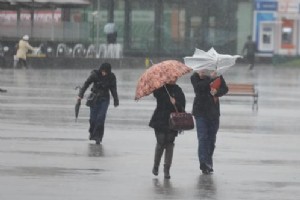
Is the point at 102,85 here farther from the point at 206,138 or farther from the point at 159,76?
the point at 159,76

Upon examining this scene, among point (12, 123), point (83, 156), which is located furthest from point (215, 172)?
point (12, 123)

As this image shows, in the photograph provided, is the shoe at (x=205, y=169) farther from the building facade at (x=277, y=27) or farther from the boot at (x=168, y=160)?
the building facade at (x=277, y=27)

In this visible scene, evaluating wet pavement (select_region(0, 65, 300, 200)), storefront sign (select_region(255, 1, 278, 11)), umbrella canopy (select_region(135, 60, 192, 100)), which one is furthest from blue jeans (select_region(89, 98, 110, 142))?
storefront sign (select_region(255, 1, 278, 11))

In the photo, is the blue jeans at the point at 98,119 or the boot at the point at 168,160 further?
the blue jeans at the point at 98,119

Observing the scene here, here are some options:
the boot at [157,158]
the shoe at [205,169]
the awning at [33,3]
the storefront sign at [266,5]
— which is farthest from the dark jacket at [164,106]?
the storefront sign at [266,5]

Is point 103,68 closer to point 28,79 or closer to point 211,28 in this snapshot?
point 28,79

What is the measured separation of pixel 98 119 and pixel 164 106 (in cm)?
507

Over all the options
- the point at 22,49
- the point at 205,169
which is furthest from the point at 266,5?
the point at 205,169

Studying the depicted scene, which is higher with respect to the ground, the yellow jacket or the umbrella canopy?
the umbrella canopy

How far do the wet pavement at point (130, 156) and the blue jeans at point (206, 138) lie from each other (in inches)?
9.6

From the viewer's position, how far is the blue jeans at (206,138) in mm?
17906

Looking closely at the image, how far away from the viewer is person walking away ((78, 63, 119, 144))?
21875 mm

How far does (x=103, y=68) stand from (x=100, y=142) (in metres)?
1.26

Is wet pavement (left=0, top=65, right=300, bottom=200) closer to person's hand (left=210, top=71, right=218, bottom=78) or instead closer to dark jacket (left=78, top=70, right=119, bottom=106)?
dark jacket (left=78, top=70, right=119, bottom=106)
